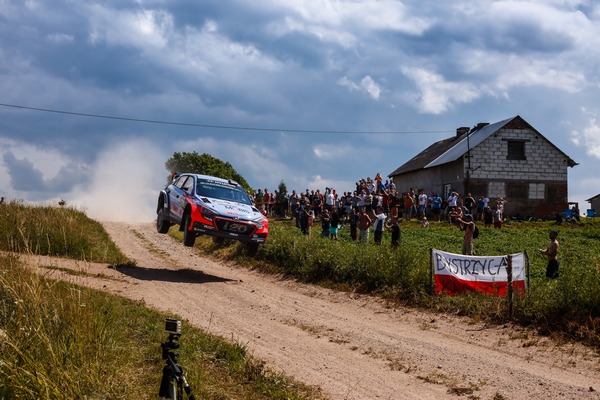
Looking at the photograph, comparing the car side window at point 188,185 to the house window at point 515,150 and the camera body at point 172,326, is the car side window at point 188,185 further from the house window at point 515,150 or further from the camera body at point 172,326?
the house window at point 515,150

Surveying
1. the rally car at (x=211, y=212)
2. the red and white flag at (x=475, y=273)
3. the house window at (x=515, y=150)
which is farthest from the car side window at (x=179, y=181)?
the house window at (x=515, y=150)

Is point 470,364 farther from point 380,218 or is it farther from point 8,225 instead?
point 8,225

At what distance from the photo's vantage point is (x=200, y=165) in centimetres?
6412

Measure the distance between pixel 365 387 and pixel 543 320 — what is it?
583 centimetres

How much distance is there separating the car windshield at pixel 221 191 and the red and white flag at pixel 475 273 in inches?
265

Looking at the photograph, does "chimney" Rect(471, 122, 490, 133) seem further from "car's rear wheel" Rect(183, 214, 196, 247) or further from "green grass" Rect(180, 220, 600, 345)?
"car's rear wheel" Rect(183, 214, 196, 247)

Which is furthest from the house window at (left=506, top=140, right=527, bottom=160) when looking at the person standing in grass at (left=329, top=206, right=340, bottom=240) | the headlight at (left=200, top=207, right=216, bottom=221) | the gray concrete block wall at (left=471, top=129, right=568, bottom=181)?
the headlight at (left=200, top=207, right=216, bottom=221)

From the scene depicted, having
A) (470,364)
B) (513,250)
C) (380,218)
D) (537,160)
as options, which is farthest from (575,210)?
(470,364)

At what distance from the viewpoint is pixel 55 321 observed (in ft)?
21.3

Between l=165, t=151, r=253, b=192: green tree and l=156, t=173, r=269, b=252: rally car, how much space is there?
43577 millimetres

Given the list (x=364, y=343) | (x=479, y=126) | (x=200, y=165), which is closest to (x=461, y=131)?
(x=479, y=126)

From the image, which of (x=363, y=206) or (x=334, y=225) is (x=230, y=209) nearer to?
(x=334, y=225)

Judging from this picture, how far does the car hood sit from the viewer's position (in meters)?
17.0

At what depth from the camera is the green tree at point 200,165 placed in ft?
208
